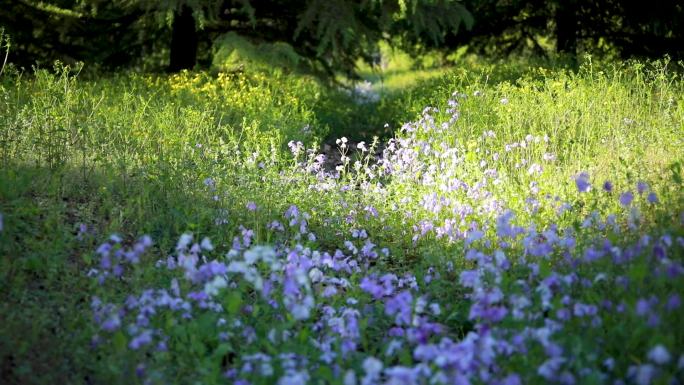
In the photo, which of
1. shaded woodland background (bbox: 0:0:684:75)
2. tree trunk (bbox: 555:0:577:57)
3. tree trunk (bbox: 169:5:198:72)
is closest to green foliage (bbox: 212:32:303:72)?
shaded woodland background (bbox: 0:0:684:75)

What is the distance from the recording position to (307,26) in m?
9.95

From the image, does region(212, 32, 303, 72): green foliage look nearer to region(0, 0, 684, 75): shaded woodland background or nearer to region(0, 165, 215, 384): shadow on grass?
region(0, 0, 684, 75): shaded woodland background

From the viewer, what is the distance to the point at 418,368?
9.39ft

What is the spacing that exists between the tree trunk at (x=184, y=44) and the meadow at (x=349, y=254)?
2948mm

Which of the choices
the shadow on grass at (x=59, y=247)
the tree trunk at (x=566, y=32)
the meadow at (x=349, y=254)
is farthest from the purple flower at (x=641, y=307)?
the tree trunk at (x=566, y=32)

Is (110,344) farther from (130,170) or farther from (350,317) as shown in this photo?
(130,170)

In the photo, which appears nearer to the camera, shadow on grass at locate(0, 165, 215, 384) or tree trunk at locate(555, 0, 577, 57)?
shadow on grass at locate(0, 165, 215, 384)

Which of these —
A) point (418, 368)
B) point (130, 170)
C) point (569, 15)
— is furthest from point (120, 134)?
point (569, 15)

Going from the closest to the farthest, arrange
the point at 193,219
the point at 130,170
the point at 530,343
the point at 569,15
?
1. the point at 530,343
2. the point at 193,219
3. the point at 130,170
4. the point at 569,15

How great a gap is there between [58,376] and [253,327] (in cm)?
101

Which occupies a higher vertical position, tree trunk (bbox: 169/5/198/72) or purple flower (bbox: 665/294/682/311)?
purple flower (bbox: 665/294/682/311)

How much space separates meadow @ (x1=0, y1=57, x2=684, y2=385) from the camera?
3275mm

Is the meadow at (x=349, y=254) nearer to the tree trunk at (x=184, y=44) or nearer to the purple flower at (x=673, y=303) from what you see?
the purple flower at (x=673, y=303)

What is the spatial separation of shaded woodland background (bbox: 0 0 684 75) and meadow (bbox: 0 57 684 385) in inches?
88.3
